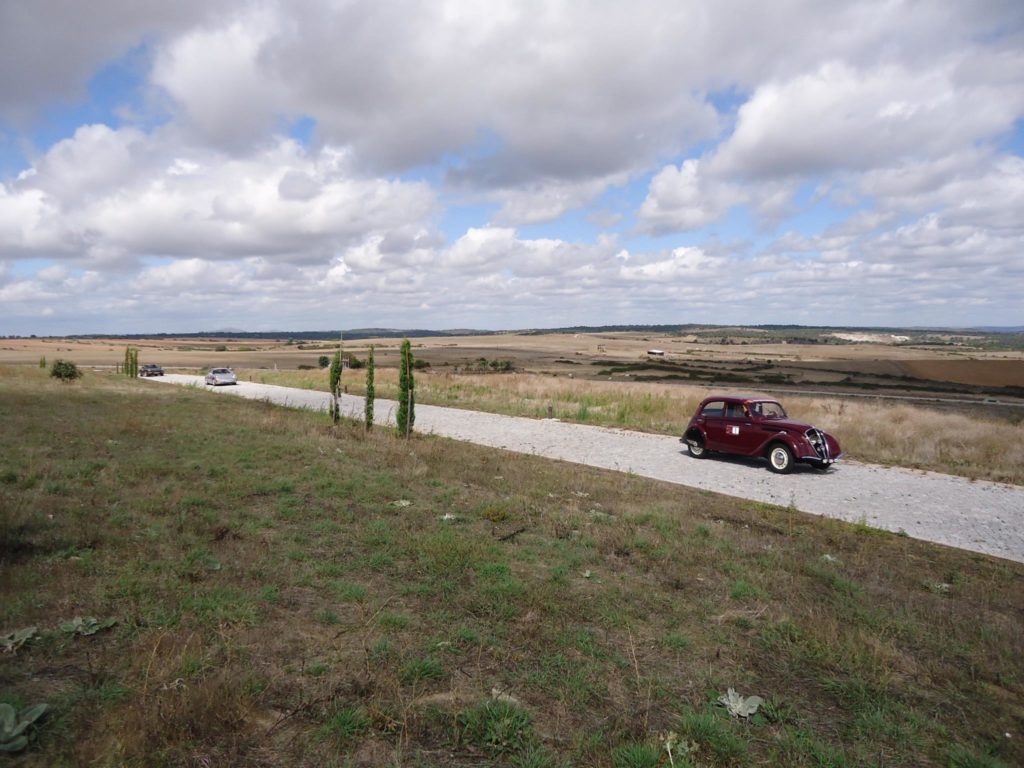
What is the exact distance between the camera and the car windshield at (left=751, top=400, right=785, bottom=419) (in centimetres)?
1691

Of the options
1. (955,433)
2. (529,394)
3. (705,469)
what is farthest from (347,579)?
(529,394)

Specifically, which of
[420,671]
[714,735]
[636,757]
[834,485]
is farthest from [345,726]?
[834,485]

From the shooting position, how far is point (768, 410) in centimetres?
1739

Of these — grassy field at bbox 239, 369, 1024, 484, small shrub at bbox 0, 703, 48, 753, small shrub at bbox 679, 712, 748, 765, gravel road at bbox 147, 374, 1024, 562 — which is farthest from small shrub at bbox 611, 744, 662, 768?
grassy field at bbox 239, 369, 1024, 484

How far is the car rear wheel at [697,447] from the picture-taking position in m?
17.7

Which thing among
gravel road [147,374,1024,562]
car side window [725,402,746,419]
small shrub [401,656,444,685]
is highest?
car side window [725,402,746,419]

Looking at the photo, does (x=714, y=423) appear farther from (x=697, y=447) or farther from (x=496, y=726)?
(x=496, y=726)

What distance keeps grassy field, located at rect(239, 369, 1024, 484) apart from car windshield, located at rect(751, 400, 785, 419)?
11.1 ft

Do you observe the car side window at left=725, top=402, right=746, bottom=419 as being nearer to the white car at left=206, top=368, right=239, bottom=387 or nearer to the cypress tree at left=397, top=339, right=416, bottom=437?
the cypress tree at left=397, top=339, right=416, bottom=437

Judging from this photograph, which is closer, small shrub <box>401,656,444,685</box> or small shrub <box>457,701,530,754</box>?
small shrub <box>457,701,530,754</box>

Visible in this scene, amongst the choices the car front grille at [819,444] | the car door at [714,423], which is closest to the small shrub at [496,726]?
the car front grille at [819,444]

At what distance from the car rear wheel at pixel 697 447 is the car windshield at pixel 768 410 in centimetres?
182

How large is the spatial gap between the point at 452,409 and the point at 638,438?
39.4 feet

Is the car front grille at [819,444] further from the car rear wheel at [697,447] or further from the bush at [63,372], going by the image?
the bush at [63,372]
